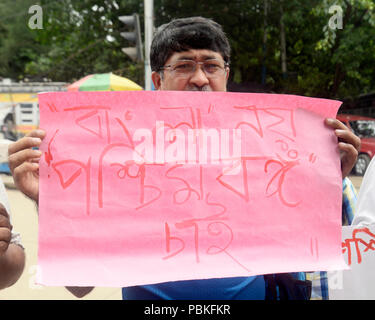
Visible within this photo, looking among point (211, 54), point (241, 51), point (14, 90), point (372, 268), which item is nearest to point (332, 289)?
point (372, 268)

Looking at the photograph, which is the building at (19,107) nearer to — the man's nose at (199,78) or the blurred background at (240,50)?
the blurred background at (240,50)

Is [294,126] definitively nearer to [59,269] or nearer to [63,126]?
[63,126]

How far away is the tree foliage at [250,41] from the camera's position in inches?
495

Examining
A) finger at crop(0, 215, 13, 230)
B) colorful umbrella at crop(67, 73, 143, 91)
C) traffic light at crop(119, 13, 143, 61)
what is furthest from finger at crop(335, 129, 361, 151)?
colorful umbrella at crop(67, 73, 143, 91)

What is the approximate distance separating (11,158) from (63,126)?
18cm

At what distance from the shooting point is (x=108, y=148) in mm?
1290

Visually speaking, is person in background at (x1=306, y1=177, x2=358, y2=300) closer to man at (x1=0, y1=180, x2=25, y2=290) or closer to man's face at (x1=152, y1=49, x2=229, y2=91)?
man's face at (x1=152, y1=49, x2=229, y2=91)

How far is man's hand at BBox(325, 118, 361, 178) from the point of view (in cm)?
132

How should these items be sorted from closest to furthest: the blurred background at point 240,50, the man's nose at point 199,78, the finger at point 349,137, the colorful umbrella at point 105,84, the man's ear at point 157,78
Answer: the finger at point 349,137
the man's nose at point 199,78
the man's ear at point 157,78
the colorful umbrella at point 105,84
the blurred background at point 240,50

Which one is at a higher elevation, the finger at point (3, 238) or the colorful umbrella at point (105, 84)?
the colorful umbrella at point (105, 84)

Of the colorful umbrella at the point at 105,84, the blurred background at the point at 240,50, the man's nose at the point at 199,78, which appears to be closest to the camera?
the man's nose at the point at 199,78

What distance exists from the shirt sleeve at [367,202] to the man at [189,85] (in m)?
0.10

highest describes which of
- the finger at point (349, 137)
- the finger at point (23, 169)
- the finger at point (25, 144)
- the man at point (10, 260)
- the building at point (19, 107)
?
the building at point (19, 107)

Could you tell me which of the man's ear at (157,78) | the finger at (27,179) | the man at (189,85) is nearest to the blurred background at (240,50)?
the man's ear at (157,78)
